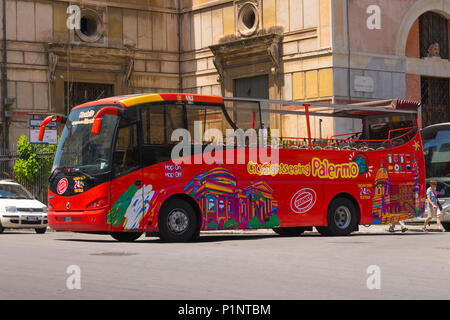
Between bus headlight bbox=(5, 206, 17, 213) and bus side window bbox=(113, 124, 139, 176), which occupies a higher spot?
bus side window bbox=(113, 124, 139, 176)

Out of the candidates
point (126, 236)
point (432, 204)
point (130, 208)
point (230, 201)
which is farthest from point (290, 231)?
point (130, 208)

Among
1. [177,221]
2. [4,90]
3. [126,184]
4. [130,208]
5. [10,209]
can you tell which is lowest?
[177,221]

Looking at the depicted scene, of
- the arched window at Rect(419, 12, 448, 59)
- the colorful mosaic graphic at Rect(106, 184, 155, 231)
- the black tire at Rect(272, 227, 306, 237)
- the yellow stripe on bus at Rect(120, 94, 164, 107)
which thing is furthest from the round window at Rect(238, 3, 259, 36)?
the colorful mosaic graphic at Rect(106, 184, 155, 231)

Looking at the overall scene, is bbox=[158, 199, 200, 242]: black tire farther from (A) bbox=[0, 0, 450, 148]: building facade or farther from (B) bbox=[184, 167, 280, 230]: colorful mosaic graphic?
(A) bbox=[0, 0, 450, 148]: building facade

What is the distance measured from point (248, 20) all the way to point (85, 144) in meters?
20.2

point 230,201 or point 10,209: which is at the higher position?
point 230,201

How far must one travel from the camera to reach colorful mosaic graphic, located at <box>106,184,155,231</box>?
18703 mm

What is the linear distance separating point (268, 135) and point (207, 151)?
1.95 m

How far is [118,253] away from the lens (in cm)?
1551

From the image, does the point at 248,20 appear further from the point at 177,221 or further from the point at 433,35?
the point at 177,221

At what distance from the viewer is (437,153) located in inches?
1088

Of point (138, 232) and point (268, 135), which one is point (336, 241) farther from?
point (138, 232)

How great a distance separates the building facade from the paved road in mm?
17456

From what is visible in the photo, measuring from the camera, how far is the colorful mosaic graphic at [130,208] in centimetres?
1870
